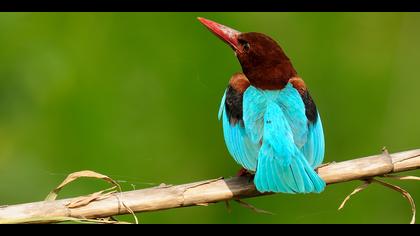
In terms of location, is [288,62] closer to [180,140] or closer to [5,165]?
[180,140]

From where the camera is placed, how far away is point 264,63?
400 centimetres

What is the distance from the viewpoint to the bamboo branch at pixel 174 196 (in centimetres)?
296

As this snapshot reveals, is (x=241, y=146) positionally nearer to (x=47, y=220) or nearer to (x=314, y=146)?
(x=314, y=146)

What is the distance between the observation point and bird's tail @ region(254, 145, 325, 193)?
10.9ft

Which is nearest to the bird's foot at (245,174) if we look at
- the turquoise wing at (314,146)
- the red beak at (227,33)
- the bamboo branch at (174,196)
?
the bamboo branch at (174,196)

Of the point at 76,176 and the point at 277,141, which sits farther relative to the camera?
the point at 277,141

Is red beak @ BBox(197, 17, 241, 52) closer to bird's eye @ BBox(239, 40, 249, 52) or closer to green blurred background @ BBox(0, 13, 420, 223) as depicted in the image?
bird's eye @ BBox(239, 40, 249, 52)

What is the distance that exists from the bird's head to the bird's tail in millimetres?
456

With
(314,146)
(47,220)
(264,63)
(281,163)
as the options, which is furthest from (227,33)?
(47,220)

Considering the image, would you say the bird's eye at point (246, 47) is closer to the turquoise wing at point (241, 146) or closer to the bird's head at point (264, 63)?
the bird's head at point (264, 63)

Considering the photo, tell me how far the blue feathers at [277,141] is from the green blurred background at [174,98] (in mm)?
841

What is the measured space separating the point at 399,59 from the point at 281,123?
1.65 m

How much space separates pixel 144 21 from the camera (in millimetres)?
5148

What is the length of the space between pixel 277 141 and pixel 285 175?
0.18 meters
